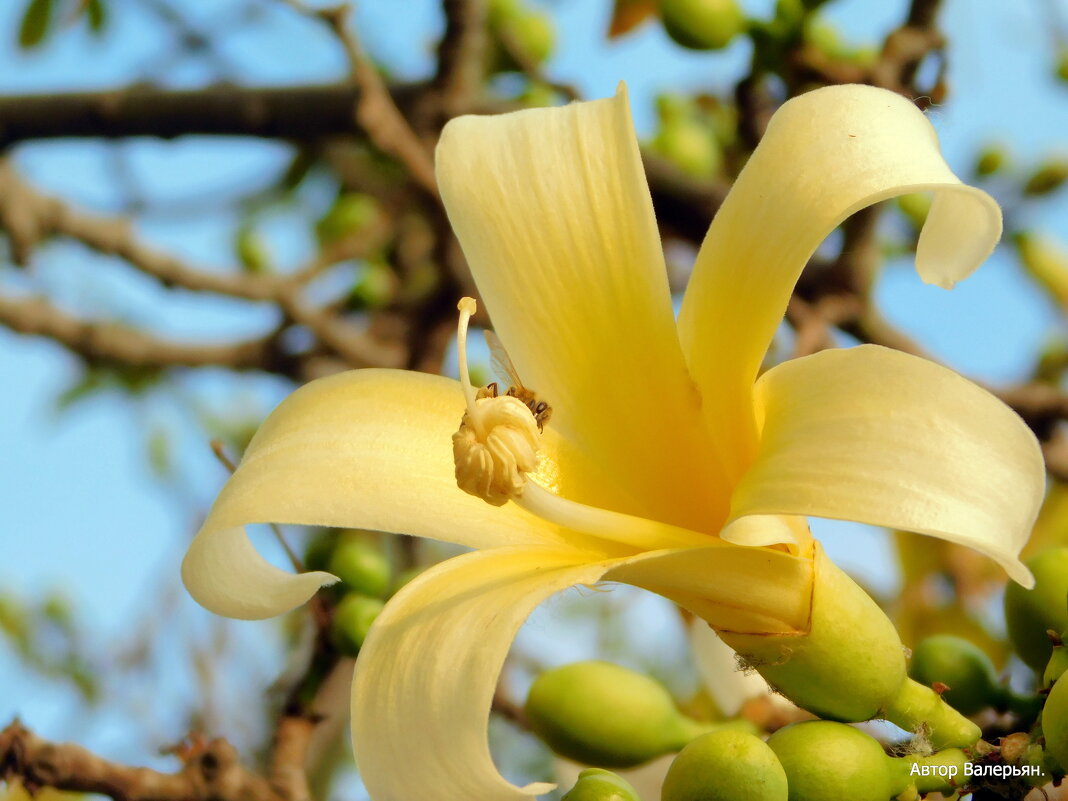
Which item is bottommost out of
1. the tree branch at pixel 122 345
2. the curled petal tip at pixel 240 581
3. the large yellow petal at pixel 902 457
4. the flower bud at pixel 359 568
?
the tree branch at pixel 122 345

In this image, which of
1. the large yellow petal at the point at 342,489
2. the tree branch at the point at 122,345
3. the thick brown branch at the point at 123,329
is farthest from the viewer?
the tree branch at the point at 122,345

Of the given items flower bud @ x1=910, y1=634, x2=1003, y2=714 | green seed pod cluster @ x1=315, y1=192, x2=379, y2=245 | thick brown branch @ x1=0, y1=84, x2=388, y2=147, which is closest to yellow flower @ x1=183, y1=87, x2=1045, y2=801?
flower bud @ x1=910, y1=634, x2=1003, y2=714

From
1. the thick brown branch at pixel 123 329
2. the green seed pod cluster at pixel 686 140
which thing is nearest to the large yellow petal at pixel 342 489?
the thick brown branch at pixel 123 329

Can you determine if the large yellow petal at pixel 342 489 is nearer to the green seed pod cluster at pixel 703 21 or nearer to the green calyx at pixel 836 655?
the green calyx at pixel 836 655

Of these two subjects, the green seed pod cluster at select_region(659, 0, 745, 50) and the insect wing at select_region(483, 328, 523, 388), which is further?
the green seed pod cluster at select_region(659, 0, 745, 50)

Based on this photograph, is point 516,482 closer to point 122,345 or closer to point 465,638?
point 465,638

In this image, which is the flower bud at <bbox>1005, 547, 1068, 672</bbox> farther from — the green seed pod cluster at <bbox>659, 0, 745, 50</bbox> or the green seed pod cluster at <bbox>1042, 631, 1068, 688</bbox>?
the green seed pod cluster at <bbox>659, 0, 745, 50</bbox>
